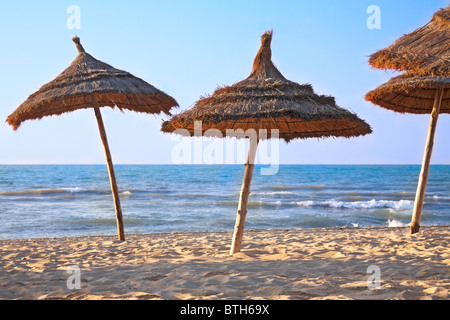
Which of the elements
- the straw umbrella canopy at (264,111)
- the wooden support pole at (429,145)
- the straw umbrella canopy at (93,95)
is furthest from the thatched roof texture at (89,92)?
the wooden support pole at (429,145)

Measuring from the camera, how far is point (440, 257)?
535 centimetres

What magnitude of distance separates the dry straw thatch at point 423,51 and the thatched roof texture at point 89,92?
344 cm

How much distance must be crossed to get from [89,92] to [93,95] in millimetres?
550

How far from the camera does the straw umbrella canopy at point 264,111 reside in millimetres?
4719

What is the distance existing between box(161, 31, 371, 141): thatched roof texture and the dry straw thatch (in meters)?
1.28

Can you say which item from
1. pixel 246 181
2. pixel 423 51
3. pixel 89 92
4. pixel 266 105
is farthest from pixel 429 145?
pixel 89 92

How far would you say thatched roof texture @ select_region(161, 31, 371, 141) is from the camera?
4.70 m

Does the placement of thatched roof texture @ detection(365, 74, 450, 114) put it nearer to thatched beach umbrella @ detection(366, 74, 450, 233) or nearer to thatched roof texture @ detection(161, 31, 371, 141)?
thatched beach umbrella @ detection(366, 74, 450, 233)

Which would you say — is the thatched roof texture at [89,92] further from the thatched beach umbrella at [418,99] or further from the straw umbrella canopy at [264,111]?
the thatched beach umbrella at [418,99]

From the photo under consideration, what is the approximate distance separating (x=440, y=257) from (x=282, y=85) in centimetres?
287

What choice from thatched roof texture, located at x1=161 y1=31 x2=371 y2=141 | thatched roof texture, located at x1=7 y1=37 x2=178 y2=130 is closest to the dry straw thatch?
thatched roof texture, located at x1=161 y1=31 x2=371 y2=141

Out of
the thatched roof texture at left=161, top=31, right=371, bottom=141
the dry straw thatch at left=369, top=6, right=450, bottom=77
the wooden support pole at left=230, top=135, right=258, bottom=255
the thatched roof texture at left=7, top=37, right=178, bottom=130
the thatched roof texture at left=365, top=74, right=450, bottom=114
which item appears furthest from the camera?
the thatched roof texture at left=365, top=74, right=450, bottom=114

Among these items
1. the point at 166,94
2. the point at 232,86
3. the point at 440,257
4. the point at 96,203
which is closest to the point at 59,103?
the point at 166,94

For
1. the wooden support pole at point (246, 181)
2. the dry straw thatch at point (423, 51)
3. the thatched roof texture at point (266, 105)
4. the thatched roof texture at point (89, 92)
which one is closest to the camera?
the thatched roof texture at point (266, 105)
